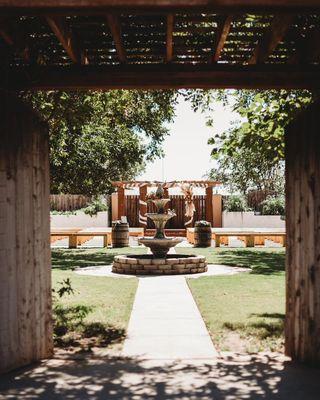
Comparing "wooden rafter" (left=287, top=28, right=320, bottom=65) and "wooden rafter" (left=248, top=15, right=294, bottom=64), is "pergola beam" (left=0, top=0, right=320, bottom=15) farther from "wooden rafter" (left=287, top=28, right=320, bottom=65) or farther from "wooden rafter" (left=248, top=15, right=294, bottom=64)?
"wooden rafter" (left=287, top=28, right=320, bottom=65)

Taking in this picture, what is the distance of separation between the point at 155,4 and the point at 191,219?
96.5ft

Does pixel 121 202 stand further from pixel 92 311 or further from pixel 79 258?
pixel 92 311

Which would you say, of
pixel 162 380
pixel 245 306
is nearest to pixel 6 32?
pixel 162 380

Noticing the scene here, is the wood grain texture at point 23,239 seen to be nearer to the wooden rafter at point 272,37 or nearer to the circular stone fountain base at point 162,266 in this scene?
the wooden rafter at point 272,37

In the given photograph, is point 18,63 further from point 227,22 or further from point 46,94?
point 46,94

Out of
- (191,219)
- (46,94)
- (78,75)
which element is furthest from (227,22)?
(191,219)

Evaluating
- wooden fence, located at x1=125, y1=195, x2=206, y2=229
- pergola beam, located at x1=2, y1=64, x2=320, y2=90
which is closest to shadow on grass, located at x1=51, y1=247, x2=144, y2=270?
pergola beam, located at x1=2, y1=64, x2=320, y2=90

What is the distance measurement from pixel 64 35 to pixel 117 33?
53 cm

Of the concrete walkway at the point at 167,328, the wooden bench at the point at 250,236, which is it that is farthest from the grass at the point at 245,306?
the wooden bench at the point at 250,236

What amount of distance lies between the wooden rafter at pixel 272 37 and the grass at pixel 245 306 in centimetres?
341

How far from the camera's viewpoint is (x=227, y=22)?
14.3 ft

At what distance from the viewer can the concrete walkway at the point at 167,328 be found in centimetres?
591

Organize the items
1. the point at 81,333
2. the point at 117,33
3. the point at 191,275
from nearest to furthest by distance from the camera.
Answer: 1. the point at 117,33
2. the point at 81,333
3. the point at 191,275

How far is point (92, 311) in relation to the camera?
27.8 ft
